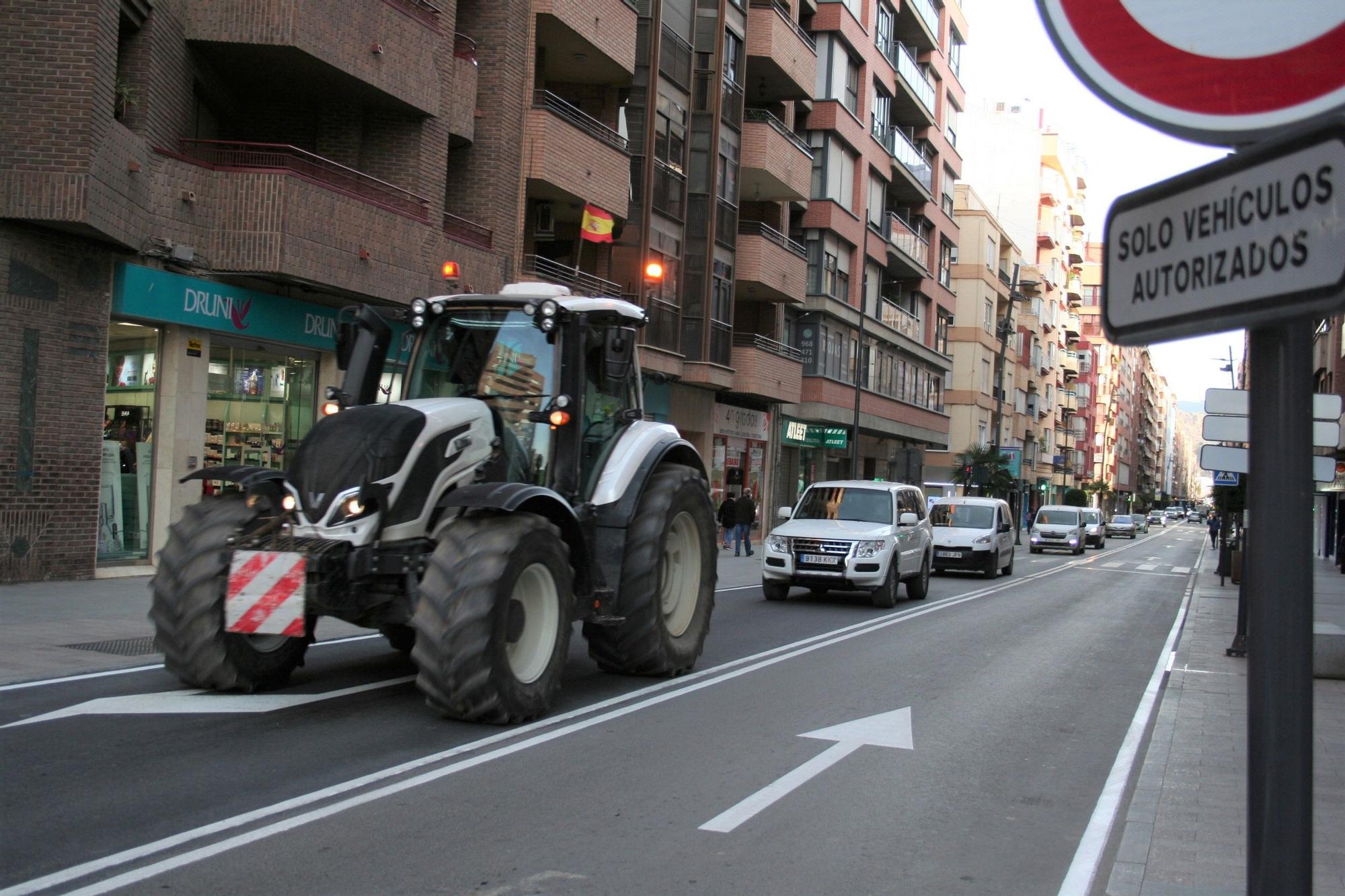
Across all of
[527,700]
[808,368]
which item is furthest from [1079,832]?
[808,368]

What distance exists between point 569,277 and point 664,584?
1782 cm

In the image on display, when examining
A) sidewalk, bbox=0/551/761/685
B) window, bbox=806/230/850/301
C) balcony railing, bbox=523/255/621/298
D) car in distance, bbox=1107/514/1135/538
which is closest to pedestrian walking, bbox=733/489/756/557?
balcony railing, bbox=523/255/621/298

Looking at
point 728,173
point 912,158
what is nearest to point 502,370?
point 728,173

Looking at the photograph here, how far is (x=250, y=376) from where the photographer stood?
19.1 metres

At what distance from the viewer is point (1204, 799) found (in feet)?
22.0

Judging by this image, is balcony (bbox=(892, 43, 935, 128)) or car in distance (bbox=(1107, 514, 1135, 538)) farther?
car in distance (bbox=(1107, 514, 1135, 538))

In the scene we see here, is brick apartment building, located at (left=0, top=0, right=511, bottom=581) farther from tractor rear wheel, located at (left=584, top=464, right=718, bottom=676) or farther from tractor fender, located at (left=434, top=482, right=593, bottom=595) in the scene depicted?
tractor fender, located at (left=434, top=482, right=593, bottom=595)

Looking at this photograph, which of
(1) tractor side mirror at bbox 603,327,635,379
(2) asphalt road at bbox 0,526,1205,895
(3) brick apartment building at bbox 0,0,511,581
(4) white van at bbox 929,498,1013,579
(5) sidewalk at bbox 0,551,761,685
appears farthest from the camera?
(4) white van at bbox 929,498,1013,579

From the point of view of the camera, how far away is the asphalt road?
5133 mm

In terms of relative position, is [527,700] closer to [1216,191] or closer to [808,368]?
[1216,191]

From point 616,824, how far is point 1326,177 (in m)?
4.78

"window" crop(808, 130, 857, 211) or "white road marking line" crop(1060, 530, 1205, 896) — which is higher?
"window" crop(808, 130, 857, 211)

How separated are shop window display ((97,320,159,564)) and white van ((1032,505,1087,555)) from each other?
36745 mm

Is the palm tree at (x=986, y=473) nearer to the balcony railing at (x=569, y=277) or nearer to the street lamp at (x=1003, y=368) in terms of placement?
the street lamp at (x=1003, y=368)
